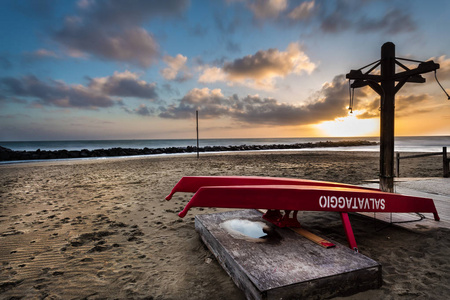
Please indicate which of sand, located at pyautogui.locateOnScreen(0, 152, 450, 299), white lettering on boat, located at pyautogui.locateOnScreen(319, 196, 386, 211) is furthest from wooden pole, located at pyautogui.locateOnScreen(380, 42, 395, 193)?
white lettering on boat, located at pyautogui.locateOnScreen(319, 196, 386, 211)

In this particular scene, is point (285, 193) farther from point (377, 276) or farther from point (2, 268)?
point (2, 268)

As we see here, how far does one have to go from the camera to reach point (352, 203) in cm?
270

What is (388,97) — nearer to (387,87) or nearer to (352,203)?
(387,87)

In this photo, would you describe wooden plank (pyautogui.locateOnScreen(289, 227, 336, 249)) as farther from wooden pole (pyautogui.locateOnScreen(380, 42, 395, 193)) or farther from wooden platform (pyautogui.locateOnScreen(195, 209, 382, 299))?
wooden pole (pyautogui.locateOnScreen(380, 42, 395, 193))

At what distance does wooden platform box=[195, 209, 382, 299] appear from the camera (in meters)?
1.81

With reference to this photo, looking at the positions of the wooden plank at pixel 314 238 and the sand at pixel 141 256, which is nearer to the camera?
the sand at pixel 141 256

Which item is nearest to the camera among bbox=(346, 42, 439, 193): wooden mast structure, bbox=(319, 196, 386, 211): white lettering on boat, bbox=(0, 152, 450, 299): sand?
bbox=(0, 152, 450, 299): sand

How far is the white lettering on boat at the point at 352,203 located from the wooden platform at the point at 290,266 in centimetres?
45

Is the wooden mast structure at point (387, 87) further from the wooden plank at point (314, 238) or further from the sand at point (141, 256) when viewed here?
the wooden plank at point (314, 238)

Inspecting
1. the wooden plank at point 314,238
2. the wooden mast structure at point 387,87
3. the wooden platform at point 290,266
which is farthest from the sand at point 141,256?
the wooden mast structure at point 387,87

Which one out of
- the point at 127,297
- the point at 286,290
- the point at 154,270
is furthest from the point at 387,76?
the point at 127,297

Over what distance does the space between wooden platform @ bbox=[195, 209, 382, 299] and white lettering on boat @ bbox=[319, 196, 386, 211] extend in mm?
452

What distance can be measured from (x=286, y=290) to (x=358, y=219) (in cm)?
281

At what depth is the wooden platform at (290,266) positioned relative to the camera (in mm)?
1810
